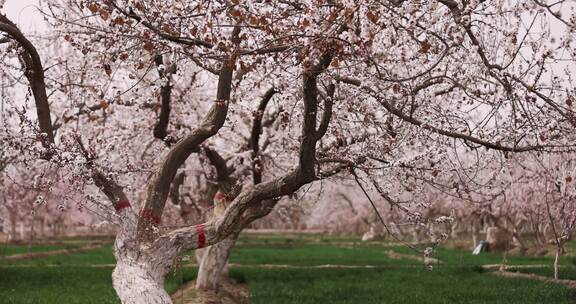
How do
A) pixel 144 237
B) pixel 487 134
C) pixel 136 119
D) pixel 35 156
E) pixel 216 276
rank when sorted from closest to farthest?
pixel 487 134 < pixel 35 156 < pixel 144 237 < pixel 216 276 < pixel 136 119

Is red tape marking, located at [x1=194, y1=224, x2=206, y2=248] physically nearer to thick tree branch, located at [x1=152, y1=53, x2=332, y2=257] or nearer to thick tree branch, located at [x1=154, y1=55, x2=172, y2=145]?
thick tree branch, located at [x1=152, y1=53, x2=332, y2=257]

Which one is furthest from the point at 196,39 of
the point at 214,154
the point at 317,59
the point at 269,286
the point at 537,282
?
the point at 537,282

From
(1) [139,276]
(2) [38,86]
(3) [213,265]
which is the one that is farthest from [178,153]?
(3) [213,265]

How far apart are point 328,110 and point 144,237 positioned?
2711mm

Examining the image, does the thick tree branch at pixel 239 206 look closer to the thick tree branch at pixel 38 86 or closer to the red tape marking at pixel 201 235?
the red tape marking at pixel 201 235

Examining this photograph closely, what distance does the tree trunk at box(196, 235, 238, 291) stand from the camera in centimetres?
1449

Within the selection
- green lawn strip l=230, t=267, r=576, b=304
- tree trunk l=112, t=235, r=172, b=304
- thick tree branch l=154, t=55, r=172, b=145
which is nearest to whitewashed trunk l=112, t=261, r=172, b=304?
tree trunk l=112, t=235, r=172, b=304

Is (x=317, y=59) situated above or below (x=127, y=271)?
above

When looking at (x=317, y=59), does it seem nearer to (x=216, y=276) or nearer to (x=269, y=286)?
(x=216, y=276)

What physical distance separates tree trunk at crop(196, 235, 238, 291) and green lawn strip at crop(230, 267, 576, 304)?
3.51ft

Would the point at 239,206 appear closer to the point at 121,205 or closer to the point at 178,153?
the point at 178,153

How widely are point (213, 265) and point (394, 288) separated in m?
5.14

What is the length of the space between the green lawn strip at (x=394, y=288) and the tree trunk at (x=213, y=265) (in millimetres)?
1070

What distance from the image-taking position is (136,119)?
1697cm
